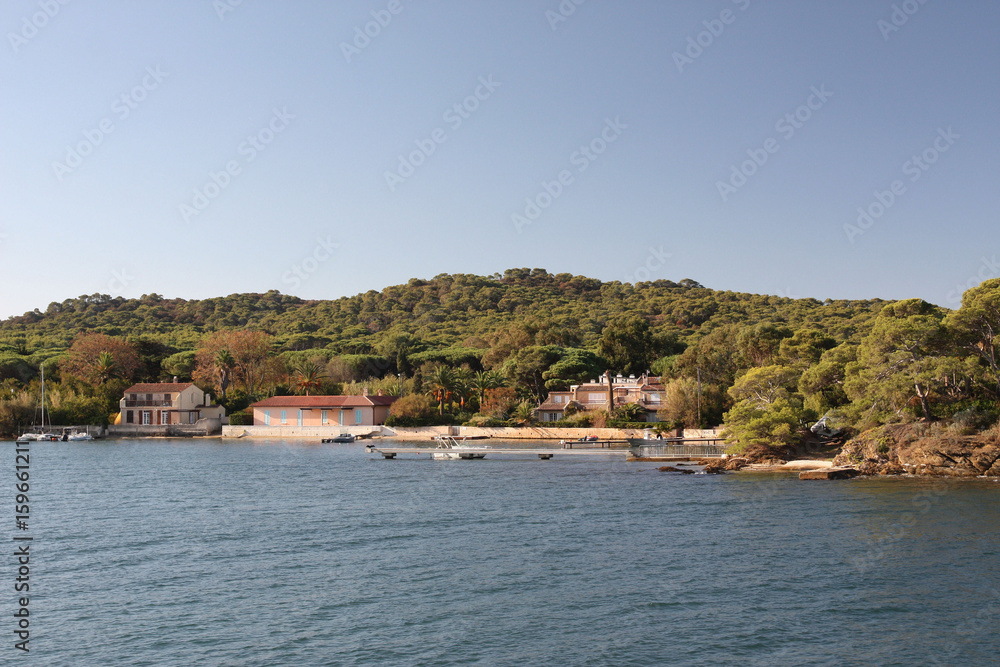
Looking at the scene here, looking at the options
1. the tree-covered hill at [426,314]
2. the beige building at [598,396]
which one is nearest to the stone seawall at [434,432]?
the beige building at [598,396]

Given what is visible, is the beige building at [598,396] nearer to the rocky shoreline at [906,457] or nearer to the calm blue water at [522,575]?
the rocky shoreline at [906,457]

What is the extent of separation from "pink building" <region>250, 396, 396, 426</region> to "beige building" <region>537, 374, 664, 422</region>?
18.5m

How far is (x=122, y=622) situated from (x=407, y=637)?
6.76 meters

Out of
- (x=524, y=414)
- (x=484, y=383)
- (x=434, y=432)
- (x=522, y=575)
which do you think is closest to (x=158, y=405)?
(x=434, y=432)

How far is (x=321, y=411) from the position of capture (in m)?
86.1

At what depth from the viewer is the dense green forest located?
42.4 metres

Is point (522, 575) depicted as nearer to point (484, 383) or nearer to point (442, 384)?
point (442, 384)

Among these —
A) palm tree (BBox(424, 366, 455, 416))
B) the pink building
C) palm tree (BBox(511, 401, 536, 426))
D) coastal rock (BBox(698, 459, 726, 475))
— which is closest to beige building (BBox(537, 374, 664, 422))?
palm tree (BBox(511, 401, 536, 426))

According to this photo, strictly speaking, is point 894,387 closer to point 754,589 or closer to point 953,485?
point 953,485

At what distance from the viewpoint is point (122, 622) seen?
1825 centimetres

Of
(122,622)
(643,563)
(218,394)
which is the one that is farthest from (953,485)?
(218,394)

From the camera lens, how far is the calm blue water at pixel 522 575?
16641 mm

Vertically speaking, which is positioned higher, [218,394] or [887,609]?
[218,394]

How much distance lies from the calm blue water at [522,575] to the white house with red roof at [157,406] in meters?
49.1
